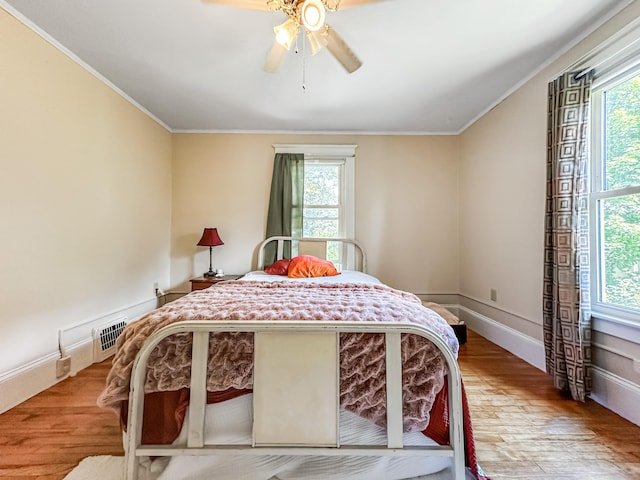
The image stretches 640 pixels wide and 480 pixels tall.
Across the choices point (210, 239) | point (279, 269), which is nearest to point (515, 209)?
point (279, 269)

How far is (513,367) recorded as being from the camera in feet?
8.04

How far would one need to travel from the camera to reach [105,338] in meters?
2.63

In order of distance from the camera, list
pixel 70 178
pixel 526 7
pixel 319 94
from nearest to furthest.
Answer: pixel 526 7, pixel 70 178, pixel 319 94

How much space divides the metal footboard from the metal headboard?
2539 millimetres

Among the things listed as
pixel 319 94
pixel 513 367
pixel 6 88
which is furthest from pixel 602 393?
pixel 6 88

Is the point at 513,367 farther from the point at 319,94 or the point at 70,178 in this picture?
the point at 70,178

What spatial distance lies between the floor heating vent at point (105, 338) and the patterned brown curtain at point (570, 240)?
11.5 ft

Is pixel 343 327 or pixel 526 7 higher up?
pixel 526 7

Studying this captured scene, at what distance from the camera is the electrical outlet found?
2158 mm

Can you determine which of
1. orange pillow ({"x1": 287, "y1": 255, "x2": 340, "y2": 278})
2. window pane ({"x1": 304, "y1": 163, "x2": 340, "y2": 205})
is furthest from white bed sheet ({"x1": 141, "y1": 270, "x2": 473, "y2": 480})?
window pane ({"x1": 304, "y1": 163, "x2": 340, "y2": 205})

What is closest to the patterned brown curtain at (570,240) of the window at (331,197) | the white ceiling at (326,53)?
the white ceiling at (326,53)

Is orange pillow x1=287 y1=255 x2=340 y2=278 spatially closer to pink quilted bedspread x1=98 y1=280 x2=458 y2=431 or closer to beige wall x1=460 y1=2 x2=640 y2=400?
beige wall x1=460 y1=2 x2=640 y2=400

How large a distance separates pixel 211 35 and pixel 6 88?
126 centimetres

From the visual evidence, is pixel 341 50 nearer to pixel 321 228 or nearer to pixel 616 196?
pixel 616 196
